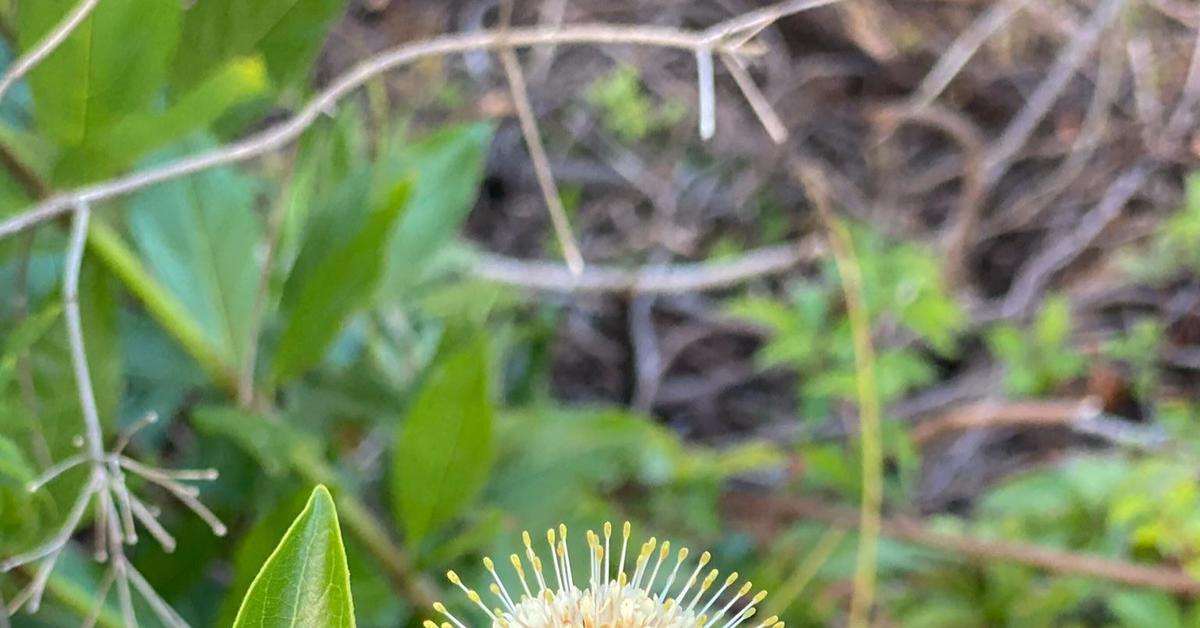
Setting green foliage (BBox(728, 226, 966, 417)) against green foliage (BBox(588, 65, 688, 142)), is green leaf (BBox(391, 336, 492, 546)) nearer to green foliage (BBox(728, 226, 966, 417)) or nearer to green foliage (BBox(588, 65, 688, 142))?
green foliage (BBox(728, 226, 966, 417))

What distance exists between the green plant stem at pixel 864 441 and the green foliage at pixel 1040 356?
0.16 meters

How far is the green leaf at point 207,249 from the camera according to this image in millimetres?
714

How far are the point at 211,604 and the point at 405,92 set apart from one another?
94 cm

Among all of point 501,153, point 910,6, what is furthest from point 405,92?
point 910,6

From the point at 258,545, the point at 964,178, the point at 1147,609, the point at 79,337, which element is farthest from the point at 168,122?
the point at 964,178

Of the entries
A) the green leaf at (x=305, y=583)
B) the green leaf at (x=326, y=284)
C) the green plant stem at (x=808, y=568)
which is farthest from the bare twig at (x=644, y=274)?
the green leaf at (x=305, y=583)

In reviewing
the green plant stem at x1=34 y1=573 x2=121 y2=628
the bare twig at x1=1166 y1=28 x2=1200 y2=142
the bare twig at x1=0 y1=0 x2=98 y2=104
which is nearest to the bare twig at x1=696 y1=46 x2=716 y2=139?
the bare twig at x1=0 y1=0 x2=98 y2=104

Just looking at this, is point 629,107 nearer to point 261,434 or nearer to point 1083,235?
point 1083,235

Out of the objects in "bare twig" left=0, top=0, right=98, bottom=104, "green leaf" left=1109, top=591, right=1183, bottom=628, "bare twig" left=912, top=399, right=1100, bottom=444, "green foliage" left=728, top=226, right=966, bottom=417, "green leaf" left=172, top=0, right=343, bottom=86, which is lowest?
"green leaf" left=1109, top=591, right=1183, bottom=628

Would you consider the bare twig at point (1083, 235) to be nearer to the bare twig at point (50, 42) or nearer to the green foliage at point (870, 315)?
the green foliage at point (870, 315)

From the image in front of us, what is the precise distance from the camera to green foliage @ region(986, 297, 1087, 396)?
1.07 metres

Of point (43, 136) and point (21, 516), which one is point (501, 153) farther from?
point (21, 516)

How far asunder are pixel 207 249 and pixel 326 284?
121mm

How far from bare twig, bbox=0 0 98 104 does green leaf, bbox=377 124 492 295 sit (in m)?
0.30
